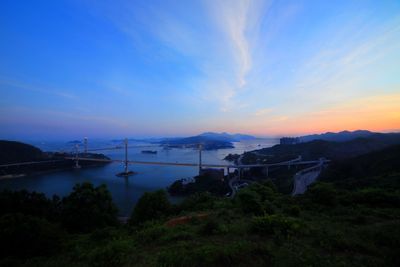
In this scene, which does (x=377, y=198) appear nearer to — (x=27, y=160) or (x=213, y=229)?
(x=213, y=229)

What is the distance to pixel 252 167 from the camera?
27.7 metres

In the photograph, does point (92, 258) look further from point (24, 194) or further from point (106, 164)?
point (106, 164)

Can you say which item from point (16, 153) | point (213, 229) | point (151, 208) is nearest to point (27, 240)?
point (213, 229)

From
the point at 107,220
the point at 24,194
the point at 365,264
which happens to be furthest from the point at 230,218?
the point at 24,194

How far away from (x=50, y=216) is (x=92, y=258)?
762cm

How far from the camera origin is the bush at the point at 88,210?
784 cm

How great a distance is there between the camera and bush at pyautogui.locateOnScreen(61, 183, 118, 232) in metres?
7.84

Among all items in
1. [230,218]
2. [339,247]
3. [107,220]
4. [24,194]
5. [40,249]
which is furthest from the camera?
[24,194]

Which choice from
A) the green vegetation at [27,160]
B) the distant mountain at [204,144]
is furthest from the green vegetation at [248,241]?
the distant mountain at [204,144]

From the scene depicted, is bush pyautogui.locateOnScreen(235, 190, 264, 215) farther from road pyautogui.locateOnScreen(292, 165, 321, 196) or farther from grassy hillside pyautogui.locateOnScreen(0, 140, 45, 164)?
grassy hillside pyautogui.locateOnScreen(0, 140, 45, 164)

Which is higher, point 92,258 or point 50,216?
point 92,258

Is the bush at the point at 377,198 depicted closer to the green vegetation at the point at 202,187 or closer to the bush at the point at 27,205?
the bush at the point at 27,205

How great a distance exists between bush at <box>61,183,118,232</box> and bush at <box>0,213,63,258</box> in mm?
3423

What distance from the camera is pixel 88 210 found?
26.5 ft
